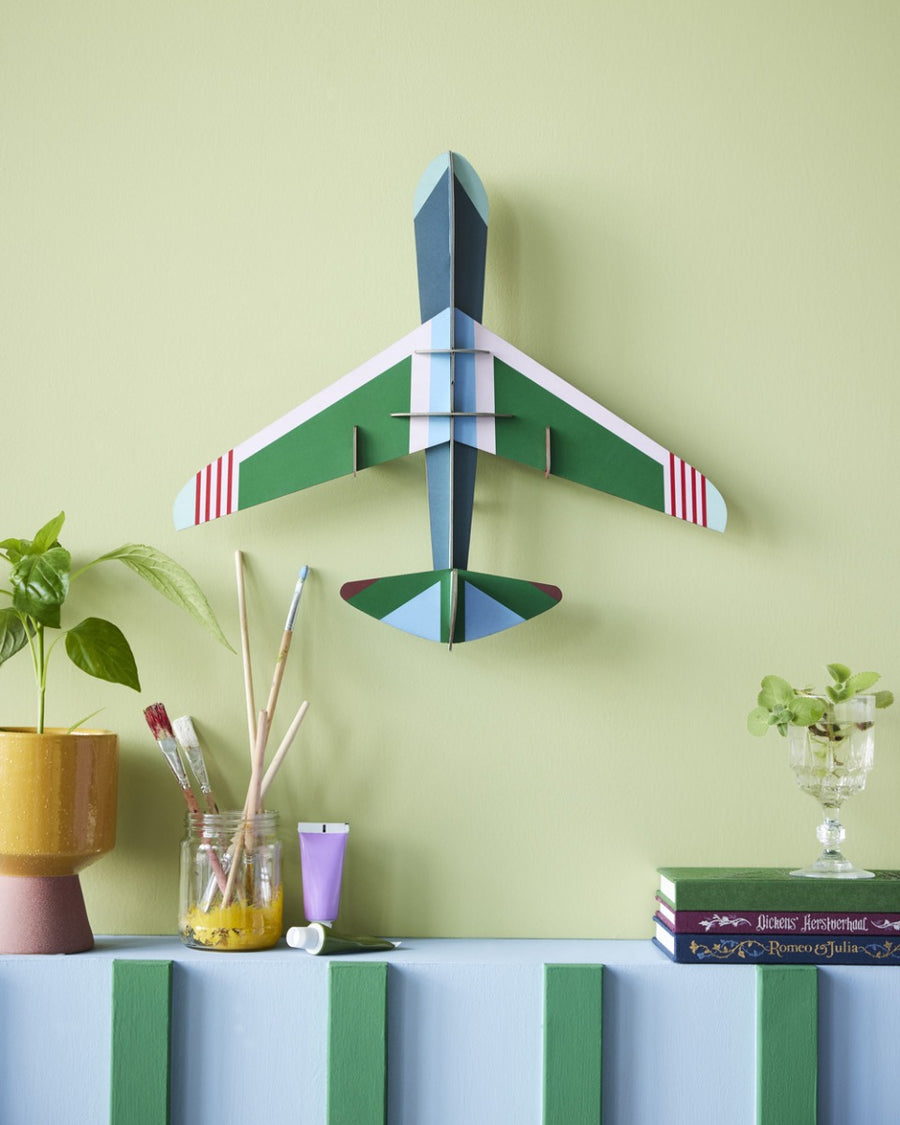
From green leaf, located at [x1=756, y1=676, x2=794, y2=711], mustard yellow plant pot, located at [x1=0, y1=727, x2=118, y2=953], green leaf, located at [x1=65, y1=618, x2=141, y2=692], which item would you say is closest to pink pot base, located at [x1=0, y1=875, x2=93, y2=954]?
mustard yellow plant pot, located at [x1=0, y1=727, x2=118, y2=953]

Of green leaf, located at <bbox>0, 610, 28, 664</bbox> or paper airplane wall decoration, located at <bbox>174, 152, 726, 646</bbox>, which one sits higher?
paper airplane wall decoration, located at <bbox>174, 152, 726, 646</bbox>

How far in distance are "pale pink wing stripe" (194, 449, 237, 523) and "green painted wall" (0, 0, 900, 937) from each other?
0.06 metres

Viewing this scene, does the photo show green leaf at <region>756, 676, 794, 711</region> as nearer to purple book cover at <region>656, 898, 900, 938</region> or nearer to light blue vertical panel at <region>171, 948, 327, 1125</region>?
purple book cover at <region>656, 898, 900, 938</region>

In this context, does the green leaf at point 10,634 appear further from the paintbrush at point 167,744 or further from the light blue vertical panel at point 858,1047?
the light blue vertical panel at point 858,1047

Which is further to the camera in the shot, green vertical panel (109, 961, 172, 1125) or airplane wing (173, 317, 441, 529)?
airplane wing (173, 317, 441, 529)

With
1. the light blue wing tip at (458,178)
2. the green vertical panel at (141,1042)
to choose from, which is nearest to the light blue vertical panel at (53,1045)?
the green vertical panel at (141,1042)

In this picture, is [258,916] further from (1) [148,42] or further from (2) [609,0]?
(2) [609,0]

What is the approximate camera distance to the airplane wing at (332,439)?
4.20ft

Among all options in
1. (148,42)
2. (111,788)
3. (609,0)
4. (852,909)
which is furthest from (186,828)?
(609,0)

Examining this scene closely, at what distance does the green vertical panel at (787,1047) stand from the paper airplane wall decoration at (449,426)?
1.63ft

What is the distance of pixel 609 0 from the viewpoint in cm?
138

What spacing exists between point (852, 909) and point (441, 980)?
429 millimetres

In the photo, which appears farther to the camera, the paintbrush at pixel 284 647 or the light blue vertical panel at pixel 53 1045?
the paintbrush at pixel 284 647

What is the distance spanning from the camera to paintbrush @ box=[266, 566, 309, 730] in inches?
50.2
